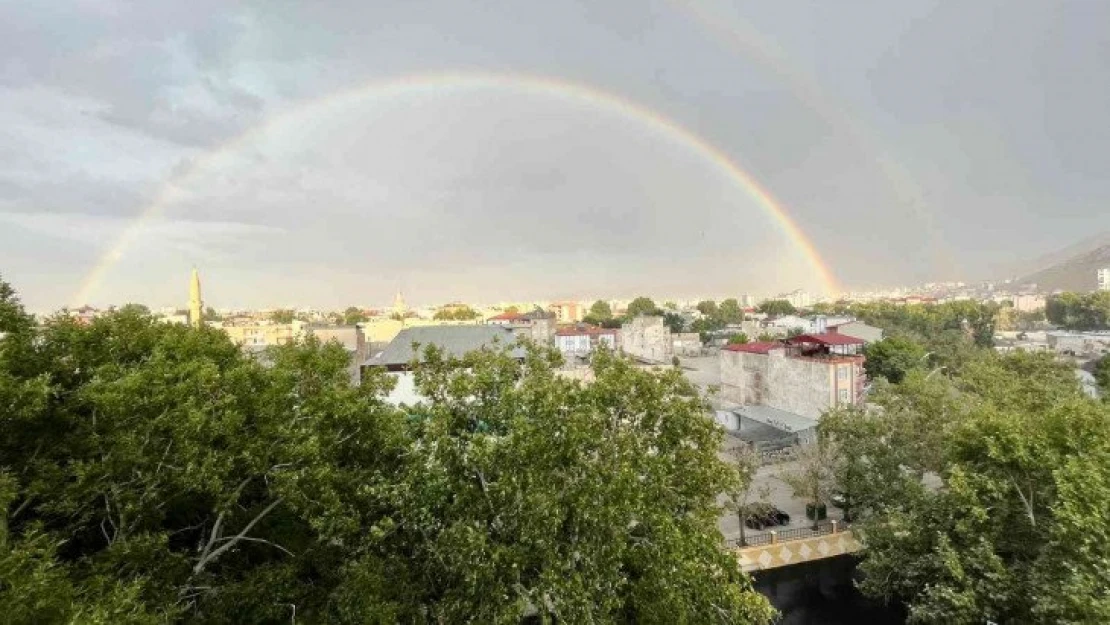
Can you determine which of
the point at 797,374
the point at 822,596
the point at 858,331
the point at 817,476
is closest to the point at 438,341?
the point at 817,476

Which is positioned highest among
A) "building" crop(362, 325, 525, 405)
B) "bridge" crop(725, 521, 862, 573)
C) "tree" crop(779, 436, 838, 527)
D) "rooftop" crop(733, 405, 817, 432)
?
"building" crop(362, 325, 525, 405)

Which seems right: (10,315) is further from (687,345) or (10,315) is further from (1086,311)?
(1086,311)

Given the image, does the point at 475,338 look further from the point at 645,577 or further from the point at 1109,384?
the point at 1109,384

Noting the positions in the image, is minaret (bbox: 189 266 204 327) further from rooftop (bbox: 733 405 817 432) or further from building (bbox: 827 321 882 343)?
building (bbox: 827 321 882 343)

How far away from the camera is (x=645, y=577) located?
8250mm

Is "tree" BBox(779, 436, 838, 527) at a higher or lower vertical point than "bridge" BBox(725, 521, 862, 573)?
higher

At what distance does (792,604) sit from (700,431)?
11664 millimetres

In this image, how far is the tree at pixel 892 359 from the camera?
147 ft

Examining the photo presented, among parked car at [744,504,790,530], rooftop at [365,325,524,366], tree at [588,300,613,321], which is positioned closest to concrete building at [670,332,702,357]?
tree at [588,300,613,321]

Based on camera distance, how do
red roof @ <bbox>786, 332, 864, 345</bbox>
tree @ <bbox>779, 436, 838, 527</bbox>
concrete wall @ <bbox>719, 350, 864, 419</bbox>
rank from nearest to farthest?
tree @ <bbox>779, 436, 838, 527</bbox>, concrete wall @ <bbox>719, 350, 864, 419</bbox>, red roof @ <bbox>786, 332, 864, 345</bbox>

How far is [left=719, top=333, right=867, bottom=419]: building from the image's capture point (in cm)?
3306

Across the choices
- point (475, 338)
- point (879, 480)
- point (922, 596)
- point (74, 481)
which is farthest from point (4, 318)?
point (475, 338)

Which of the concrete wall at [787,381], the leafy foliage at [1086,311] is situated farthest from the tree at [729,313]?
the concrete wall at [787,381]

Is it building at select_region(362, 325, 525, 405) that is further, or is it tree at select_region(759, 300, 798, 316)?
tree at select_region(759, 300, 798, 316)
